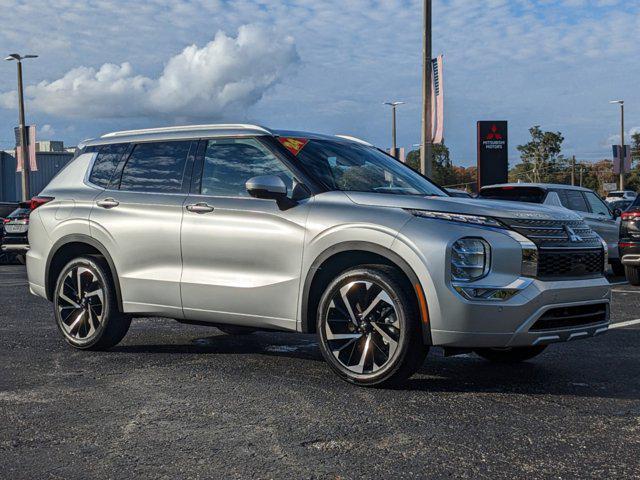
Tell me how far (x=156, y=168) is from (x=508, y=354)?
302cm

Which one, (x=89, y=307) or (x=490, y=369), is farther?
(x=89, y=307)

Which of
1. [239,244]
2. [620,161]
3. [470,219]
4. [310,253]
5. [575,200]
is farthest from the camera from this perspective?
[620,161]

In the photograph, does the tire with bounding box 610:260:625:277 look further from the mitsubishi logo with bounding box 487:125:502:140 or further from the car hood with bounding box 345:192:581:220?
the mitsubishi logo with bounding box 487:125:502:140

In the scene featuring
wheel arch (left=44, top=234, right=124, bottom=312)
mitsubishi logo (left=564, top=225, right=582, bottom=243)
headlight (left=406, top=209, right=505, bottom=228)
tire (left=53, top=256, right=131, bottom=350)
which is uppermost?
headlight (left=406, top=209, right=505, bottom=228)

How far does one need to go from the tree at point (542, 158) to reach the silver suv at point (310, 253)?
90647 millimetres

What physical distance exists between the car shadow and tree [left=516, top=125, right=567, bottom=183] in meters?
90.0

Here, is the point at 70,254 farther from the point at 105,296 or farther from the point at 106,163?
the point at 106,163

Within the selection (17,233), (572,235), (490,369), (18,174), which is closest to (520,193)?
(490,369)

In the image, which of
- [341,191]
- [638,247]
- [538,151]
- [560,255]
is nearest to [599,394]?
[560,255]

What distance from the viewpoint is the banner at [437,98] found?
18.9 meters

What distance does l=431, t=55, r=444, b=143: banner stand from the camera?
18906 mm

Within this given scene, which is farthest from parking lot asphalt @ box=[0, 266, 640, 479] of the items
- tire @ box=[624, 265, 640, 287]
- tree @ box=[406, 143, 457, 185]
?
tree @ box=[406, 143, 457, 185]

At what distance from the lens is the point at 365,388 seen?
5.28 m

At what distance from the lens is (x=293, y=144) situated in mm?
5984
